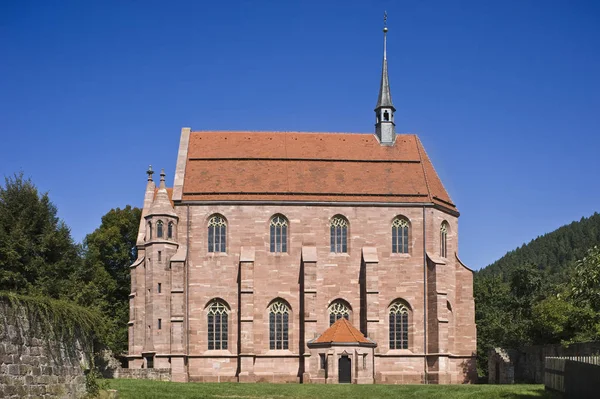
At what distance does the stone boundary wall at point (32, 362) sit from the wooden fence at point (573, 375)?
12967 millimetres

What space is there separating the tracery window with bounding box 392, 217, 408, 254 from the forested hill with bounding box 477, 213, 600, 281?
9983 centimetres

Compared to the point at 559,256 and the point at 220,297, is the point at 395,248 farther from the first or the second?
the point at 559,256

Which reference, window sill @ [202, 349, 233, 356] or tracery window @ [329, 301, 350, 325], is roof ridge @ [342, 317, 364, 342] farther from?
window sill @ [202, 349, 233, 356]

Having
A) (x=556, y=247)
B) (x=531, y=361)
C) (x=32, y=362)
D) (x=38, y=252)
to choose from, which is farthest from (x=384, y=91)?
(x=556, y=247)

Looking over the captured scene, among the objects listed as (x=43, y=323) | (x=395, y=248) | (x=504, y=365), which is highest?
(x=395, y=248)

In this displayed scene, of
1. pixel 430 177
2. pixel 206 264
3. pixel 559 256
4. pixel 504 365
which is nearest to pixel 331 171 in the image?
pixel 430 177

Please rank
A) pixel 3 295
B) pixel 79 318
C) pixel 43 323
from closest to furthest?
pixel 3 295, pixel 43 323, pixel 79 318

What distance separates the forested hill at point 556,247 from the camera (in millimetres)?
160125

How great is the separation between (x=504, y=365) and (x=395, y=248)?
10.7m

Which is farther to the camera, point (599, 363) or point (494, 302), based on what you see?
point (494, 302)

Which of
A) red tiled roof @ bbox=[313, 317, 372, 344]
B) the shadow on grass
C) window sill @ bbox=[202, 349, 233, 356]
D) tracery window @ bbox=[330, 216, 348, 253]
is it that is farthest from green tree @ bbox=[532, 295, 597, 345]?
window sill @ bbox=[202, 349, 233, 356]

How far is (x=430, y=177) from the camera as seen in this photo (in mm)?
61688

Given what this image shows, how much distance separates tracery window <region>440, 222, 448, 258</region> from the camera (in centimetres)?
5984

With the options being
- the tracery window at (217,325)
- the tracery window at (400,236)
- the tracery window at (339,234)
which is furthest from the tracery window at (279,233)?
the tracery window at (400,236)
